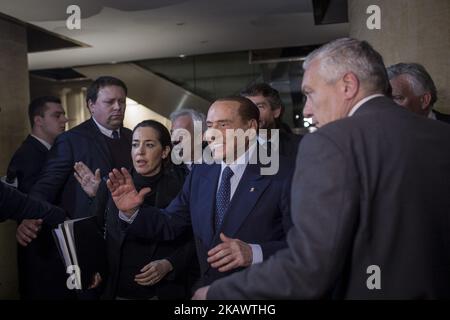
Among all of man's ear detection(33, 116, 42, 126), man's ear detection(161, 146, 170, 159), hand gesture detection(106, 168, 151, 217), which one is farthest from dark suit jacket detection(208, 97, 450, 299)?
man's ear detection(33, 116, 42, 126)

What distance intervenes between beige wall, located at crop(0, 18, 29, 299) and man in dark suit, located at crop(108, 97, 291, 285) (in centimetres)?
291

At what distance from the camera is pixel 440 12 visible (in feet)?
9.48

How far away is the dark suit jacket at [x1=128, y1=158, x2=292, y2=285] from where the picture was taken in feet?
5.94

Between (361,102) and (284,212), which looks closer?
(361,102)

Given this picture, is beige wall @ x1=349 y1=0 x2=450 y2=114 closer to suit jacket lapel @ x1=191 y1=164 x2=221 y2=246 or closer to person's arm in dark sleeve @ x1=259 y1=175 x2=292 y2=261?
person's arm in dark sleeve @ x1=259 y1=175 x2=292 y2=261

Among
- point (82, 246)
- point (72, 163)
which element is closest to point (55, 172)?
point (72, 163)

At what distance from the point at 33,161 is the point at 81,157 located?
53 cm

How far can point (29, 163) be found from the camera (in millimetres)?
3199

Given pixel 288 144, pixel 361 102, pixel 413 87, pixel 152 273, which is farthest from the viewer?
pixel 288 144

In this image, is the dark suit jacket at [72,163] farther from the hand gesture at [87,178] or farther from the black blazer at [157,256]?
the black blazer at [157,256]

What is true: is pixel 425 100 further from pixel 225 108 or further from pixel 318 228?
pixel 318 228

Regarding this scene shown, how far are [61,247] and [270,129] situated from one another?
5.55 ft
